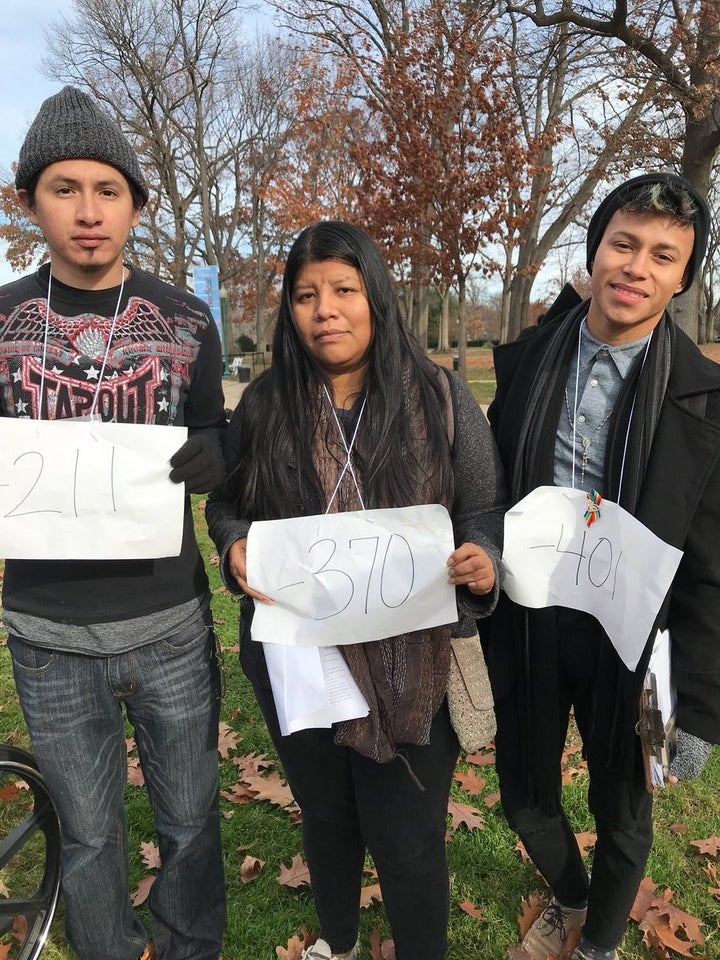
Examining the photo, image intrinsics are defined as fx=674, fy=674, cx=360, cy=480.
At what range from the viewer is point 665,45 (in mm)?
9172

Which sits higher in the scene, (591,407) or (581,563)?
(591,407)

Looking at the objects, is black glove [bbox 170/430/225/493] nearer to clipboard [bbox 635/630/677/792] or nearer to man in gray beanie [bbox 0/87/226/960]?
man in gray beanie [bbox 0/87/226/960]

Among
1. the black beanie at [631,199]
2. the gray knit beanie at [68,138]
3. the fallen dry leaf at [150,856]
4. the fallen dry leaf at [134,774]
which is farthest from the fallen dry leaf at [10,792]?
the black beanie at [631,199]

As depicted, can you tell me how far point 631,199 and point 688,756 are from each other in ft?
4.98

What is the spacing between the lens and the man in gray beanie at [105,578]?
1.71 meters

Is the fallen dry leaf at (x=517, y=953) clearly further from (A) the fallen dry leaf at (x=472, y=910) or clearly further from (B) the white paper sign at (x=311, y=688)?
(B) the white paper sign at (x=311, y=688)

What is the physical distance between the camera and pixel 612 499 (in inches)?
74.2

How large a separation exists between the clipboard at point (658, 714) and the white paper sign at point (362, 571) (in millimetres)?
540

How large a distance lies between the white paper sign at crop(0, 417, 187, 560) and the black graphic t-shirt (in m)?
0.11

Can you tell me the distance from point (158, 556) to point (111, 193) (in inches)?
37.1

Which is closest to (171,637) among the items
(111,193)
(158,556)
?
(158,556)

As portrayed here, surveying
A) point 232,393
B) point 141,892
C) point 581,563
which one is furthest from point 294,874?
point 232,393

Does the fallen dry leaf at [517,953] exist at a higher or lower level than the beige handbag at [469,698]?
lower

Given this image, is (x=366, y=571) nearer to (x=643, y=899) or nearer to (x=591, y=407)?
(x=591, y=407)
